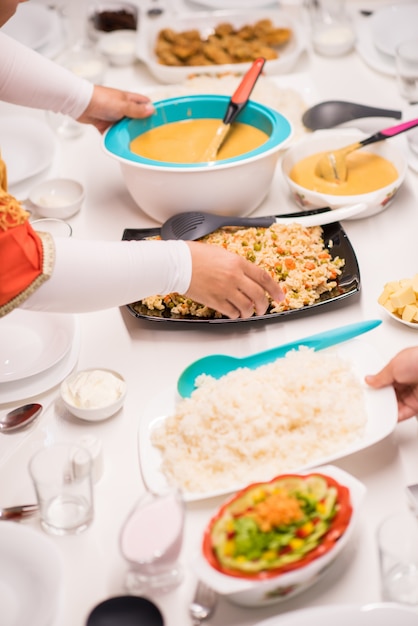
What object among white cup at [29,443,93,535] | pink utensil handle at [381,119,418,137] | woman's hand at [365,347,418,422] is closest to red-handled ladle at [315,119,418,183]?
pink utensil handle at [381,119,418,137]

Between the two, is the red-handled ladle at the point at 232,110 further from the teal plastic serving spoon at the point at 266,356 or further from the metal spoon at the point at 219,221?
the teal plastic serving spoon at the point at 266,356

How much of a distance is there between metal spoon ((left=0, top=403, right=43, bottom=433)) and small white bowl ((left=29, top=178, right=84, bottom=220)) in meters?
0.72

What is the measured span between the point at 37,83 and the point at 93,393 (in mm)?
936

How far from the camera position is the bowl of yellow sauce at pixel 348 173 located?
1.87 m

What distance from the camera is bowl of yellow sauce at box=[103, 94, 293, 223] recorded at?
5.92ft

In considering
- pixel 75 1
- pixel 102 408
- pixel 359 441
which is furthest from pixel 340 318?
pixel 75 1

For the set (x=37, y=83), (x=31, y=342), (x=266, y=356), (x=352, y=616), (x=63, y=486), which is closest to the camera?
(x=352, y=616)

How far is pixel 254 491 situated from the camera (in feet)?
3.51

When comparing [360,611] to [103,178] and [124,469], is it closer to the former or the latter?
[124,469]

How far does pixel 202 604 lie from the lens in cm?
107

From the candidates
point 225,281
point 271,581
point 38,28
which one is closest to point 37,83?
point 225,281

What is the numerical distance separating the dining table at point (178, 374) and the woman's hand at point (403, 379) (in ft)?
0.14

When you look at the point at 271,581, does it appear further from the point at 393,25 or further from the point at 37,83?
the point at 393,25

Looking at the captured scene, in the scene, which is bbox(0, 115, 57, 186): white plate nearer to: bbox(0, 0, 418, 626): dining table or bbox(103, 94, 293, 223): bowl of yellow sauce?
bbox(0, 0, 418, 626): dining table
